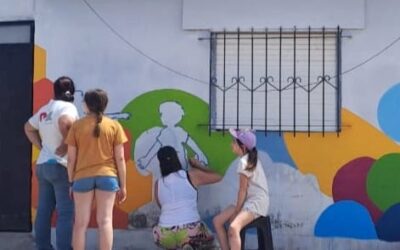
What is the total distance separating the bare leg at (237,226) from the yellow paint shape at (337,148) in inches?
37.8

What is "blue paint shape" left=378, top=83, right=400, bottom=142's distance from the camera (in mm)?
6848

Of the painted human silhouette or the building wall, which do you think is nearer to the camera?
the building wall

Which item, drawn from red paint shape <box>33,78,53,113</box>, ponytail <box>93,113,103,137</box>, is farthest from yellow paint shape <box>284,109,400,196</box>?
red paint shape <box>33,78,53,113</box>

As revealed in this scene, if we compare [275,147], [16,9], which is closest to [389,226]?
[275,147]

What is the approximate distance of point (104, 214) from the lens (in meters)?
5.82

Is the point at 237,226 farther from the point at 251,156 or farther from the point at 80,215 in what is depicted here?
the point at 80,215

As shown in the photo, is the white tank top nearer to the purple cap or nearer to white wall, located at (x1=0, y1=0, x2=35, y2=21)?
the purple cap

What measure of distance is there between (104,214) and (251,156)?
4.90ft

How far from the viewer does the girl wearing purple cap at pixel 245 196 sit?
20.5ft

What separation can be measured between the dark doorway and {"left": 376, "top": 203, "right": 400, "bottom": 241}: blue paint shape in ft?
12.3

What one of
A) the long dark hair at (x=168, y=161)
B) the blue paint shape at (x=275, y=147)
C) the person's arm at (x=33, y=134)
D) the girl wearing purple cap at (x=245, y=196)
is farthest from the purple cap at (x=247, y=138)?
the person's arm at (x=33, y=134)

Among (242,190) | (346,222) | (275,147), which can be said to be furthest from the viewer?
(275,147)

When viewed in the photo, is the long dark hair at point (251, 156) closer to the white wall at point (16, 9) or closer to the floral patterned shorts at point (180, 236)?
the floral patterned shorts at point (180, 236)

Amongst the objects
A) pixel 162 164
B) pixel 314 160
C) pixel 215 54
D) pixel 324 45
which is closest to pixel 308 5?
pixel 324 45
